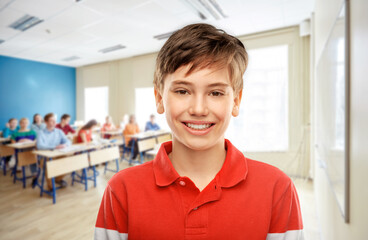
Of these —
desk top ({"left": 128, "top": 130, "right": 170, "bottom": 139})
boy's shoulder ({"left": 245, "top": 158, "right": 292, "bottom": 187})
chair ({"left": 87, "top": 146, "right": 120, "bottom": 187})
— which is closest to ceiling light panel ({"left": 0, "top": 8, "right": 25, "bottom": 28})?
chair ({"left": 87, "top": 146, "right": 120, "bottom": 187})

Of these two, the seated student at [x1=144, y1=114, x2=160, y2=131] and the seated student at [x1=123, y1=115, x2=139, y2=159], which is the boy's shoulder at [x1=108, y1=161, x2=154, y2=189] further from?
the seated student at [x1=144, y1=114, x2=160, y2=131]

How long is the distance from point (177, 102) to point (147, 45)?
17.5 feet

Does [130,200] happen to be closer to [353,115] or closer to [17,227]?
[353,115]

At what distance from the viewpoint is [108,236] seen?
696 mm

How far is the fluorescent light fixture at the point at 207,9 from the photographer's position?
328 centimetres

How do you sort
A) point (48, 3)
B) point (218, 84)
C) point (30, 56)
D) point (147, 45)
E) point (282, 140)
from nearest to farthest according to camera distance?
point (218, 84)
point (48, 3)
point (282, 140)
point (147, 45)
point (30, 56)

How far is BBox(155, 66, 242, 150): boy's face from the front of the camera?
62cm

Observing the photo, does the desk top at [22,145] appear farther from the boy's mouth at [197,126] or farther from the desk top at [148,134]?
the boy's mouth at [197,126]

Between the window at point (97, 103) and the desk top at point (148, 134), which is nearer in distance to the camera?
the desk top at point (148, 134)

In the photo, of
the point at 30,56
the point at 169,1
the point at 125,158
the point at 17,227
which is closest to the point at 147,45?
the point at 169,1

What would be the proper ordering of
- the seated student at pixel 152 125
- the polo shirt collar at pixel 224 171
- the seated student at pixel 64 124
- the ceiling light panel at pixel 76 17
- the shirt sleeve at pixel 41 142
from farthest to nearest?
the seated student at pixel 152 125, the seated student at pixel 64 124, the shirt sleeve at pixel 41 142, the ceiling light panel at pixel 76 17, the polo shirt collar at pixel 224 171

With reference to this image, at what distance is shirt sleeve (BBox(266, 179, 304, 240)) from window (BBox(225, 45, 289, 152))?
4.00 meters

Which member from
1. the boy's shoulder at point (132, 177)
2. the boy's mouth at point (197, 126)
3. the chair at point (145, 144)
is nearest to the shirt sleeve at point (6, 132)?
the chair at point (145, 144)

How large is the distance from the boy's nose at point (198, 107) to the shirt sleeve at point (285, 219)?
0.36 meters
